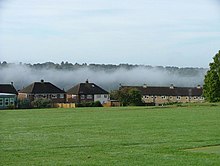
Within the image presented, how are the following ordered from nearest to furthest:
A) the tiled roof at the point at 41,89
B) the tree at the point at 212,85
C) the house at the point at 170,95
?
1. the tree at the point at 212,85
2. the tiled roof at the point at 41,89
3. the house at the point at 170,95

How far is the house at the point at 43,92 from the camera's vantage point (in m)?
92.4

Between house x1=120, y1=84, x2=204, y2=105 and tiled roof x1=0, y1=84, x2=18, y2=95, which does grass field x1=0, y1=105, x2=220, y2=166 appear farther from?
house x1=120, y1=84, x2=204, y2=105

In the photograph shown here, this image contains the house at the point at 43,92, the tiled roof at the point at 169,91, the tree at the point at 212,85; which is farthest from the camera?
the tiled roof at the point at 169,91

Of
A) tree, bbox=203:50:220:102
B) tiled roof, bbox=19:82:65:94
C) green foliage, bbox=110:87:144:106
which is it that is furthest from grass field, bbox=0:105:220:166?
tiled roof, bbox=19:82:65:94

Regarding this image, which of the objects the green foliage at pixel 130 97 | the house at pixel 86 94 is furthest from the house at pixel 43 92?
the green foliage at pixel 130 97

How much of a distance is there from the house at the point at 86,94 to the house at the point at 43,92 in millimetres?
2734

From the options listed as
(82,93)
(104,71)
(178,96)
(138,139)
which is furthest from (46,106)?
(104,71)

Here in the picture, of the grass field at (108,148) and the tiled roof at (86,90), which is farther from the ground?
the tiled roof at (86,90)

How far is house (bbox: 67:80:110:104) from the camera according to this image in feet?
319

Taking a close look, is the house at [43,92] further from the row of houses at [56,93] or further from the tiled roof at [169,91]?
the tiled roof at [169,91]

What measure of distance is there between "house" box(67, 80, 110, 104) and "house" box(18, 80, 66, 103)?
108 inches

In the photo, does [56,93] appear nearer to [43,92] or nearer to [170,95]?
[43,92]

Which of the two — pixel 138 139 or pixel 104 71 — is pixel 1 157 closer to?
pixel 138 139

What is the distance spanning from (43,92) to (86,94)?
28.4 ft
